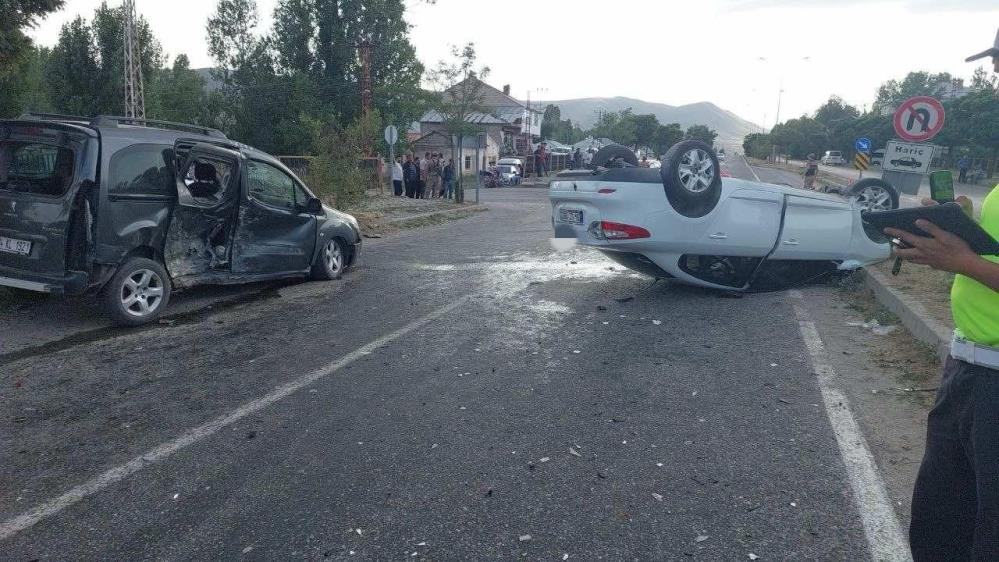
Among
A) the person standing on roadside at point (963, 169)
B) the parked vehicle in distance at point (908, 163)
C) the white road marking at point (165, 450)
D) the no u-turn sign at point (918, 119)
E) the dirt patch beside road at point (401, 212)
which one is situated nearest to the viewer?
the white road marking at point (165, 450)

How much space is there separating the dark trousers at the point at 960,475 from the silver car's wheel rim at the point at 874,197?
25.5 feet

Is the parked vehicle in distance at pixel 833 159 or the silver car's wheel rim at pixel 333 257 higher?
the parked vehicle in distance at pixel 833 159

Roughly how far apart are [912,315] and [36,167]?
337 inches

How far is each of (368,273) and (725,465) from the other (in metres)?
7.09

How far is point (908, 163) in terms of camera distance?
34.2ft

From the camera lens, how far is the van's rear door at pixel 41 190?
6.00 metres

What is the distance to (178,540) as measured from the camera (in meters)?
2.90

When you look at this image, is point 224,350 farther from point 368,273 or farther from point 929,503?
point 929,503

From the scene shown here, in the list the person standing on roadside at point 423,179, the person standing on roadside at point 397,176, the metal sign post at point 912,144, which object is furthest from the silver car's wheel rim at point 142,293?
the person standing on roadside at point 423,179

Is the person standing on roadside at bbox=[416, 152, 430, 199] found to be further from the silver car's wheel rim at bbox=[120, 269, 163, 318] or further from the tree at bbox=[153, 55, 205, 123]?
the tree at bbox=[153, 55, 205, 123]

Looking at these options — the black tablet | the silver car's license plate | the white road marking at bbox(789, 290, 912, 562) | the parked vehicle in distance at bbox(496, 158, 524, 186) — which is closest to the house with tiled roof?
the parked vehicle in distance at bbox(496, 158, 524, 186)

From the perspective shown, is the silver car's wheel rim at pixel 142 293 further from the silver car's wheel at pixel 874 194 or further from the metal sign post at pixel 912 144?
the metal sign post at pixel 912 144

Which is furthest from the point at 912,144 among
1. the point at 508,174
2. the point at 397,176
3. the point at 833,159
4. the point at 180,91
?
the point at 833,159

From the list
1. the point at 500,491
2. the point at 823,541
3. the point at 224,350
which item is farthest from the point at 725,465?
the point at 224,350
